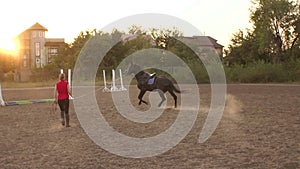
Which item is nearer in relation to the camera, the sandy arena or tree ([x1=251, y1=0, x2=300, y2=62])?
the sandy arena

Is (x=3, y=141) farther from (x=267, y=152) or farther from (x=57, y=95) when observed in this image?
(x=267, y=152)

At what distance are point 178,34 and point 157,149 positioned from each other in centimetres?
6567

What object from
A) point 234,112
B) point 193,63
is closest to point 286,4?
point 193,63

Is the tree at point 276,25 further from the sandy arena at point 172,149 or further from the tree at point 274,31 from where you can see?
the sandy arena at point 172,149

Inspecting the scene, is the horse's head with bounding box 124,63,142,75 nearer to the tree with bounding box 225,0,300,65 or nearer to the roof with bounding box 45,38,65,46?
the tree with bounding box 225,0,300,65

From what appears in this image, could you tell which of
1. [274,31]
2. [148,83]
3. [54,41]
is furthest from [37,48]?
[148,83]

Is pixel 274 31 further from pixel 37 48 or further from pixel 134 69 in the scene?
pixel 37 48

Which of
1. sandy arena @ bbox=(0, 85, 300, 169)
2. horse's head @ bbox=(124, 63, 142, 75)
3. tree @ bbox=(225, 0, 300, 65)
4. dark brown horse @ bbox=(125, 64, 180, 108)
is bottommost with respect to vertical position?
sandy arena @ bbox=(0, 85, 300, 169)

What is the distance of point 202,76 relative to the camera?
4925cm

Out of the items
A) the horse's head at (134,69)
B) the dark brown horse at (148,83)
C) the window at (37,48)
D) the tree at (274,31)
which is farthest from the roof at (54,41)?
the dark brown horse at (148,83)

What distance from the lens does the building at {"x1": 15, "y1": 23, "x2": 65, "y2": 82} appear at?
9512 cm

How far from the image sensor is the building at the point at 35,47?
A: 312 feet

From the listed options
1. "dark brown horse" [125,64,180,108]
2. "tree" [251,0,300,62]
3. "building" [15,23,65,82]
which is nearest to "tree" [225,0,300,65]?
"tree" [251,0,300,62]

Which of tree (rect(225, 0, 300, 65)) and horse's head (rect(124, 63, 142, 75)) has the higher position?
tree (rect(225, 0, 300, 65))
